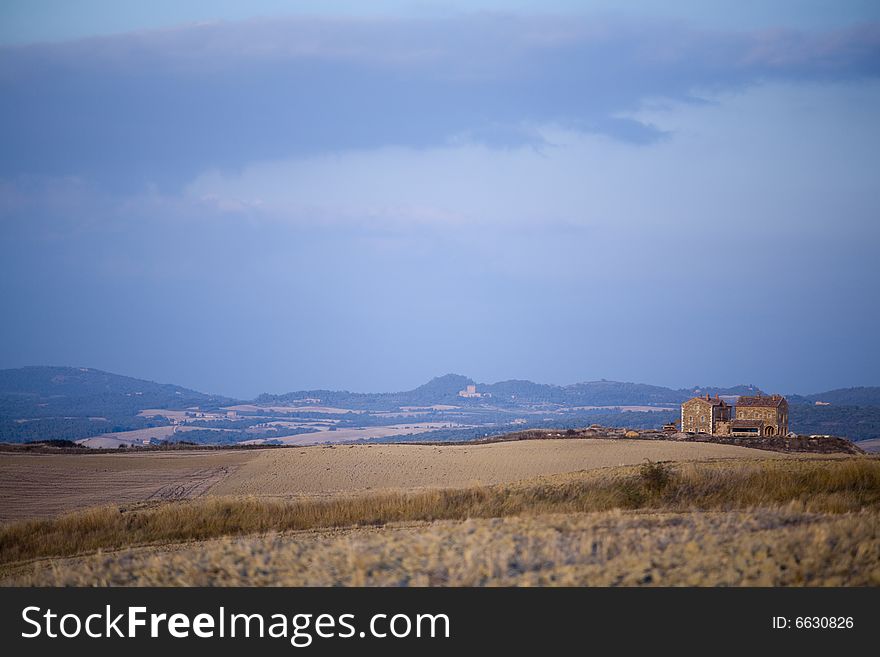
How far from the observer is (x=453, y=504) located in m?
17.0

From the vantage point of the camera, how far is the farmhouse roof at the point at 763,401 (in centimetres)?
4459

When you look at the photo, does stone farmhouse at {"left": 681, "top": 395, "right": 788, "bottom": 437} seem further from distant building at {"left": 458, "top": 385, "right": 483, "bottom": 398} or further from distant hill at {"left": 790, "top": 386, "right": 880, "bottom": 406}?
distant building at {"left": 458, "top": 385, "right": 483, "bottom": 398}

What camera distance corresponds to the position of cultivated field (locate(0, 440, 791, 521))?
101ft

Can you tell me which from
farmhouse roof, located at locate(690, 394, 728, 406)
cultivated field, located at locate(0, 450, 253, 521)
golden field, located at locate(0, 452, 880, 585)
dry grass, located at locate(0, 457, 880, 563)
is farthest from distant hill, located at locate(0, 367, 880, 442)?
golden field, located at locate(0, 452, 880, 585)

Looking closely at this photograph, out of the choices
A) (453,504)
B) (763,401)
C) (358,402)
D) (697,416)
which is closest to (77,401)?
(358,402)

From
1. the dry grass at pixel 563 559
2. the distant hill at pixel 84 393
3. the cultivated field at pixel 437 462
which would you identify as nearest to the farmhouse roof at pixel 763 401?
the cultivated field at pixel 437 462

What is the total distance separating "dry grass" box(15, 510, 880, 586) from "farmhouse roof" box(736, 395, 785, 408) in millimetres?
37436

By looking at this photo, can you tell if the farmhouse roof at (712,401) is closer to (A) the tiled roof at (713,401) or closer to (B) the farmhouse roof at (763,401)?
(A) the tiled roof at (713,401)

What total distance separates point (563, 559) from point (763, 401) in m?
40.8

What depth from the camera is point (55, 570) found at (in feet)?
28.9

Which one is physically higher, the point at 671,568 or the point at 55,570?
the point at 671,568
